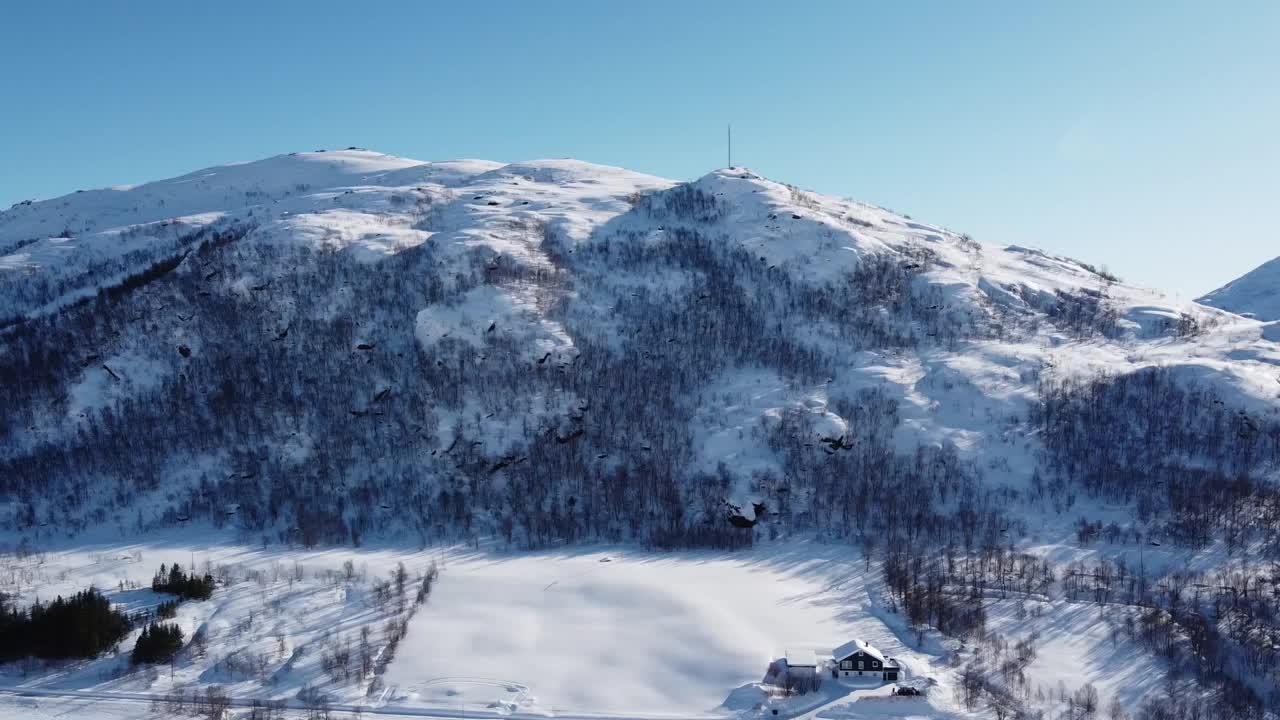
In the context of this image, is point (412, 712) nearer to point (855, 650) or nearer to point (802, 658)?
point (802, 658)

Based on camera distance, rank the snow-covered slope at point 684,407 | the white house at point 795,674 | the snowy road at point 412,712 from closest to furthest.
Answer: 1. the snowy road at point 412,712
2. the white house at point 795,674
3. the snow-covered slope at point 684,407

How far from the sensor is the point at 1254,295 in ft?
491

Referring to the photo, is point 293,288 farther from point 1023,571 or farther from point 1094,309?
point 1094,309

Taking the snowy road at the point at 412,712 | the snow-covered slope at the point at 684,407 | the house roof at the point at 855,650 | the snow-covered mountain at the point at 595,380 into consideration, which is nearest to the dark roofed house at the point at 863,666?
the house roof at the point at 855,650

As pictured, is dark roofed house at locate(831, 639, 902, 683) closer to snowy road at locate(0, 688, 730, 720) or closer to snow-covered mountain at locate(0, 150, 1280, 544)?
snowy road at locate(0, 688, 730, 720)

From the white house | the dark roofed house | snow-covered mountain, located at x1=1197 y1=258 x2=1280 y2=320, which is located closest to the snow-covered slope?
the dark roofed house

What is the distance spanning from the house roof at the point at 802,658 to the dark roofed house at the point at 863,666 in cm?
138

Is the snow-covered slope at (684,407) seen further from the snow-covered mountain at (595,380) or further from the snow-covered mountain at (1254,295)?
the snow-covered mountain at (1254,295)

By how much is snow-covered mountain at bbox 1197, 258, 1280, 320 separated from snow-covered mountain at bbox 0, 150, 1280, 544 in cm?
6206

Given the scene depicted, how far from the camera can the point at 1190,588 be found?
4728cm

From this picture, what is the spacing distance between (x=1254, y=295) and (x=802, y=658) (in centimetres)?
16867

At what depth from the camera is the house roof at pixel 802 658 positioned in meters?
37.3

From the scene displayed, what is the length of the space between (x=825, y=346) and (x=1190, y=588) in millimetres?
41125

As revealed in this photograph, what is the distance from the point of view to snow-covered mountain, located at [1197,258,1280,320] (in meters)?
138
